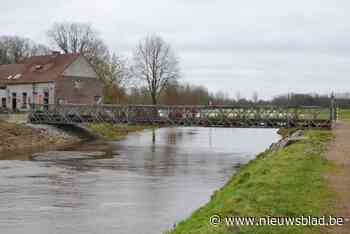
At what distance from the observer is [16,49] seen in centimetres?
9212

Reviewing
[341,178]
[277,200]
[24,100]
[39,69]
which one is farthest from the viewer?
[39,69]

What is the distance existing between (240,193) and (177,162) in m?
17.2

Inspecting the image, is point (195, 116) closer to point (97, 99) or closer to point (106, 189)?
point (106, 189)

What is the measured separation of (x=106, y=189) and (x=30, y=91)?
140 feet

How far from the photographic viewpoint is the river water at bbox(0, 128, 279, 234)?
13.9 metres

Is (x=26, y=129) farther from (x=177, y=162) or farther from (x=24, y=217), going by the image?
(x=24, y=217)

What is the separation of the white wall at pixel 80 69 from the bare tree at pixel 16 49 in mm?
33055

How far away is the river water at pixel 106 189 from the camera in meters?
13.9

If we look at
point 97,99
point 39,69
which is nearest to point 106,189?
point 97,99

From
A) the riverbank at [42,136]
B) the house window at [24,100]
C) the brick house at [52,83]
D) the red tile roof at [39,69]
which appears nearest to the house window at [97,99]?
the brick house at [52,83]

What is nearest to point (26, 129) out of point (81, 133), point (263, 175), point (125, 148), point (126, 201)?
point (81, 133)

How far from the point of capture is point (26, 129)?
44.9 meters

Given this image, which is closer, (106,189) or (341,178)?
(341,178)

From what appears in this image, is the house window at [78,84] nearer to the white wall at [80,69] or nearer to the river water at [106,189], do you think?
the white wall at [80,69]
